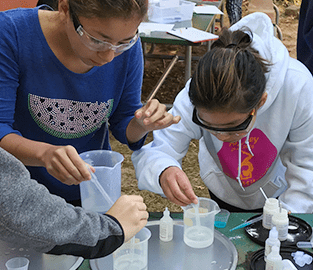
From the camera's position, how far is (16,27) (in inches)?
51.4

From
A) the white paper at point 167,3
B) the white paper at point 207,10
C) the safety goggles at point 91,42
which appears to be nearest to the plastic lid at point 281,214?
the safety goggles at point 91,42

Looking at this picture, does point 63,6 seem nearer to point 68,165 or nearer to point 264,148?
point 68,165

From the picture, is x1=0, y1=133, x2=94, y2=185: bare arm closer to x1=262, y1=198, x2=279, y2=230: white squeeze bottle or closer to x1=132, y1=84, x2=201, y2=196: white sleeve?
x1=132, y1=84, x2=201, y2=196: white sleeve

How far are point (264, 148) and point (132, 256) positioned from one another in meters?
0.82

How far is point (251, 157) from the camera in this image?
5.85 feet

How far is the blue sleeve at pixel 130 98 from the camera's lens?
1.54 m

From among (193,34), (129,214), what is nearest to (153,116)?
(129,214)

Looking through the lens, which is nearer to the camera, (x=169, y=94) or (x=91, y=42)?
(x=91, y=42)

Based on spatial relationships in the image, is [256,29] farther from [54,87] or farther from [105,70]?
[54,87]

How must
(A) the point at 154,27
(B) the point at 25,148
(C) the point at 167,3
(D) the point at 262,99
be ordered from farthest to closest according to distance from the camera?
(C) the point at 167,3 → (A) the point at 154,27 → (D) the point at 262,99 → (B) the point at 25,148

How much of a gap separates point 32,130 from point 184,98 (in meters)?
0.68

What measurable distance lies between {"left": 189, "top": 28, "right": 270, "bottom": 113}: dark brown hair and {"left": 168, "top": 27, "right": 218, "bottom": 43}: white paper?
2.00 metres

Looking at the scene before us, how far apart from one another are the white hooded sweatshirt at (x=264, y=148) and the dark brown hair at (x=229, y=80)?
0.15 metres

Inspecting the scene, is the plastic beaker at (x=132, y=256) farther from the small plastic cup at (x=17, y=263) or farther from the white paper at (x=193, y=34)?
the white paper at (x=193, y=34)
